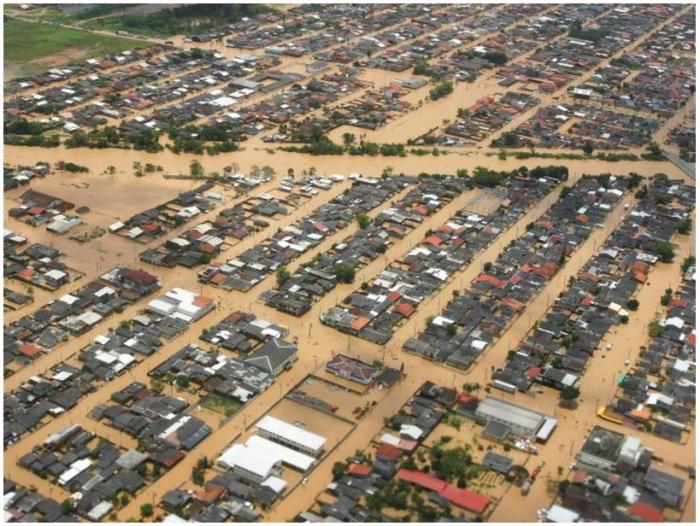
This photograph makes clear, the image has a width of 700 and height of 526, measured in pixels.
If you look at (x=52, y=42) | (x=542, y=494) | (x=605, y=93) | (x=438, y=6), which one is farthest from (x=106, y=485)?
(x=438, y=6)

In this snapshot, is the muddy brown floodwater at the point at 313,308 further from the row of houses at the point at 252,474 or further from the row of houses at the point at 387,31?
the row of houses at the point at 387,31

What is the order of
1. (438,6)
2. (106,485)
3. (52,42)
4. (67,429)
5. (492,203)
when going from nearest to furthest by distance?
(106,485) < (67,429) < (492,203) < (52,42) < (438,6)

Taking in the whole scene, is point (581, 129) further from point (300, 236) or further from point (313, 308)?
point (313, 308)

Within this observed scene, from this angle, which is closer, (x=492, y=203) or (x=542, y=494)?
(x=542, y=494)

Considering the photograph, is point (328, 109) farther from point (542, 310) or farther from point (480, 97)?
point (542, 310)

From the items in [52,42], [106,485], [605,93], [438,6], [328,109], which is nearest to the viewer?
[106,485]

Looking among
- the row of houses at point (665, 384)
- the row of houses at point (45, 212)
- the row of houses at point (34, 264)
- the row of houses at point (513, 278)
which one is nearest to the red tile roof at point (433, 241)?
the row of houses at point (513, 278)

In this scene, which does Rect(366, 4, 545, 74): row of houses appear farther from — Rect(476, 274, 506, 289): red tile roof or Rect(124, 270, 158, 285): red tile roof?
Rect(124, 270, 158, 285): red tile roof
